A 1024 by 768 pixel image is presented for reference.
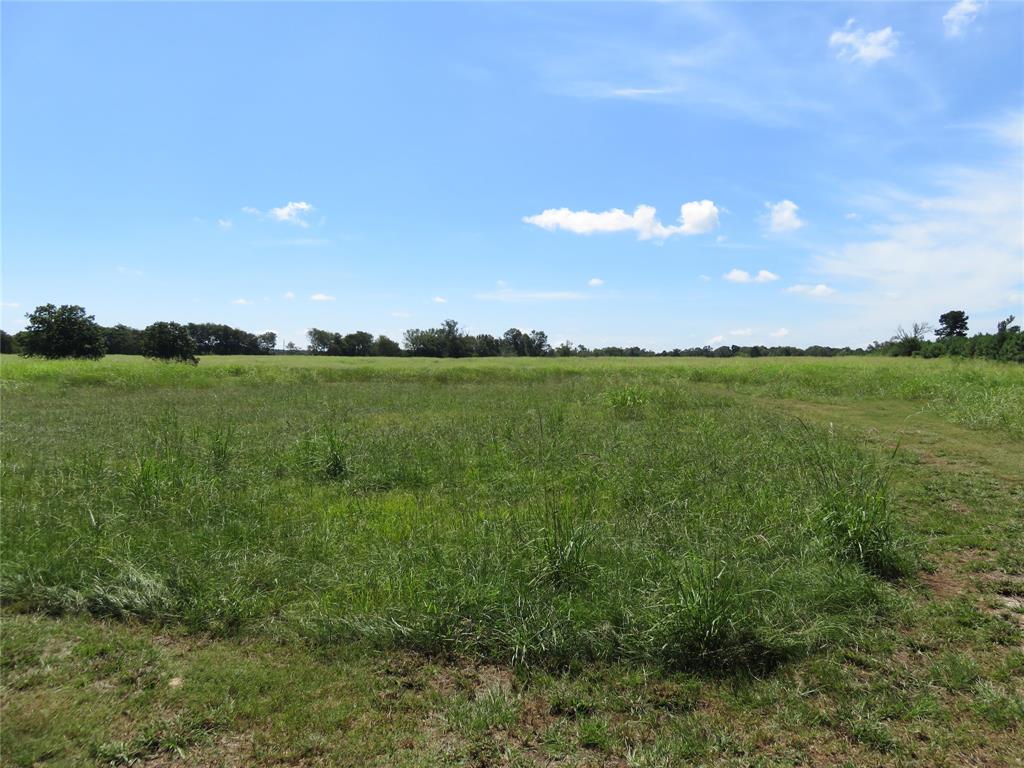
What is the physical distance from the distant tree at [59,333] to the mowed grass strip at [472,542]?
29232 mm

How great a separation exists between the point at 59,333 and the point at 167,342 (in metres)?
5.49

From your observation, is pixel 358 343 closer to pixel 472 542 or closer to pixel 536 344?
pixel 536 344

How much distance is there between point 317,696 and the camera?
8.92ft

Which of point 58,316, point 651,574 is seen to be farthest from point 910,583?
point 58,316

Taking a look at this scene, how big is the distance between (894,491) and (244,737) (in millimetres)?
7028

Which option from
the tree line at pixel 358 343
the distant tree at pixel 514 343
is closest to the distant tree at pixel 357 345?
the tree line at pixel 358 343

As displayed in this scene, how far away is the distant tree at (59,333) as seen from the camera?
31219 mm

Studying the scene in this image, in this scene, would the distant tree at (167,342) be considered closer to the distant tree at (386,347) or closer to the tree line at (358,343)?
the tree line at (358,343)

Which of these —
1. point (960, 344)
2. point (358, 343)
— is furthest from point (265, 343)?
point (960, 344)

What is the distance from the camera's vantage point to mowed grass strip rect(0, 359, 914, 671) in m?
3.27

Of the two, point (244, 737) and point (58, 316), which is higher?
point (58, 316)

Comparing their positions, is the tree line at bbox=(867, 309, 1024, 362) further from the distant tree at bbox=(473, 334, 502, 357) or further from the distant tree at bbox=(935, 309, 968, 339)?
the distant tree at bbox=(473, 334, 502, 357)

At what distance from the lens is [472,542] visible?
14.3 feet

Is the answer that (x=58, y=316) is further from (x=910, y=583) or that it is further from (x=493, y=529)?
(x=910, y=583)
